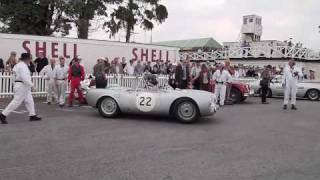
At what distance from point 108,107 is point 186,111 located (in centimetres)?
207

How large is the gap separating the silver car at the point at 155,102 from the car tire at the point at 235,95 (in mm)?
6522

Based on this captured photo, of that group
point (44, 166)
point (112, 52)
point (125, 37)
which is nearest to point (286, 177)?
point (44, 166)

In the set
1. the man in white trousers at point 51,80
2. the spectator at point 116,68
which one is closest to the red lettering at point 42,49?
the spectator at point 116,68

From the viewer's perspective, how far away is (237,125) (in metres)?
11.0

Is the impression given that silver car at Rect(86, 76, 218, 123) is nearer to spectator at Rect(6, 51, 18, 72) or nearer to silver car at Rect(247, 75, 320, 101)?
spectator at Rect(6, 51, 18, 72)

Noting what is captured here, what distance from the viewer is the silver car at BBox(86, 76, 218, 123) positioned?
11000 mm

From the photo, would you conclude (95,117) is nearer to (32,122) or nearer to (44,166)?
(32,122)

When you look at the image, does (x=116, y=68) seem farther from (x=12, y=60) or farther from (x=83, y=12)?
(x=83, y=12)

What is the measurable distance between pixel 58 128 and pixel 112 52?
14930 millimetres

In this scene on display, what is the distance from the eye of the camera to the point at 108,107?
11609 millimetres

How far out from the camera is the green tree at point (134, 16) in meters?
35.4

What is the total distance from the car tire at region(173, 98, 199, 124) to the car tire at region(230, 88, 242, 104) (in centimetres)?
688

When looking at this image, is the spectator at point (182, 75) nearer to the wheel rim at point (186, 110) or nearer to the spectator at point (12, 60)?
the wheel rim at point (186, 110)

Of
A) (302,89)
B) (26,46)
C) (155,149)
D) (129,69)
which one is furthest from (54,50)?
(155,149)
